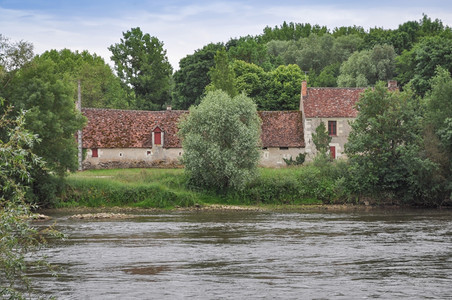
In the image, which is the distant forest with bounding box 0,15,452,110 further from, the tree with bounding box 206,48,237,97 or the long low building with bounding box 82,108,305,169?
the long low building with bounding box 82,108,305,169

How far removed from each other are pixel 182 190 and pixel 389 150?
15177 millimetres

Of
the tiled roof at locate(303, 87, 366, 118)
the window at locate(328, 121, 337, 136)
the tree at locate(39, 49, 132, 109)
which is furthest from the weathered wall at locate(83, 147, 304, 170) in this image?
the tree at locate(39, 49, 132, 109)

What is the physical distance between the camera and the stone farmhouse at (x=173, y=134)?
2517 inches

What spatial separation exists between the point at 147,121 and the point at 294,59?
6696cm

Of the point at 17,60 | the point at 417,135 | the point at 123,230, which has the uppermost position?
the point at 17,60

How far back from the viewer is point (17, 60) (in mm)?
49281

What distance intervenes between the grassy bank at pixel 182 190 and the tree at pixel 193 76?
31389 mm

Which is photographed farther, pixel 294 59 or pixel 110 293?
pixel 294 59

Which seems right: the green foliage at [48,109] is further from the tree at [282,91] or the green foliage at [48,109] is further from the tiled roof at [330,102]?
the tree at [282,91]

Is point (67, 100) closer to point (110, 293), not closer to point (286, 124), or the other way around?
point (286, 124)

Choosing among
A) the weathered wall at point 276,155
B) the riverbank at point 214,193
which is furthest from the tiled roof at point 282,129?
the riverbank at point 214,193

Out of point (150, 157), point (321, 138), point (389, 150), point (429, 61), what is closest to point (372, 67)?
point (429, 61)

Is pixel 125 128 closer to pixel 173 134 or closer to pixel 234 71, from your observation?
pixel 173 134

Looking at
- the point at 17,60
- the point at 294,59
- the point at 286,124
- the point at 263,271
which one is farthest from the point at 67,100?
the point at 294,59
